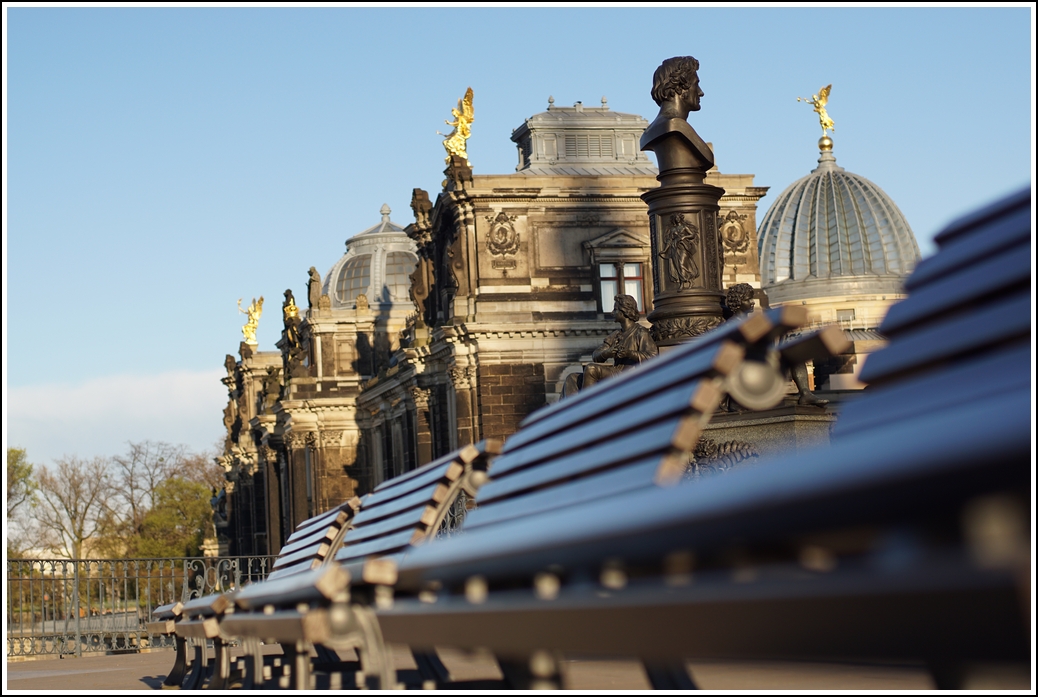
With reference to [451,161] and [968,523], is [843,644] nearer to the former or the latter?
[968,523]

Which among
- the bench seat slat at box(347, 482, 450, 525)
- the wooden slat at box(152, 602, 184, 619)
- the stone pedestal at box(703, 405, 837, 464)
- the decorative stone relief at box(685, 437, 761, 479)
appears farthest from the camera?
the stone pedestal at box(703, 405, 837, 464)

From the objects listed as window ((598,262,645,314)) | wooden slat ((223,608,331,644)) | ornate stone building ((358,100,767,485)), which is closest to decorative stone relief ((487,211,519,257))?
ornate stone building ((358,100,767,485))

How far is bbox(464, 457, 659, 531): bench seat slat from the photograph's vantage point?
3297 millimetres

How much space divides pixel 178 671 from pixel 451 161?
120 ft

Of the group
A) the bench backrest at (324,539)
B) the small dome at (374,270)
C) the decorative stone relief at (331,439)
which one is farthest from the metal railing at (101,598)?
the small dome at (374,270)

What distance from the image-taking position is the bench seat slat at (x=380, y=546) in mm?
5422

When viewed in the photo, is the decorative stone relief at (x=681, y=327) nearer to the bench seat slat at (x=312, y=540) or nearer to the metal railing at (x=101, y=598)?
the metal railing at (x=101, y=598)

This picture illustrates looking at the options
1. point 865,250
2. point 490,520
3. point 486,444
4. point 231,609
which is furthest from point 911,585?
point 865,250

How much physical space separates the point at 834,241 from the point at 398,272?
846 inches

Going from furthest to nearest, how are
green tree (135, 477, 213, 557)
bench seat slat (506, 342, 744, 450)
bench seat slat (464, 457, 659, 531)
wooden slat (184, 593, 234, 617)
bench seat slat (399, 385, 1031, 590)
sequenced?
green tree (135, 477, 213, 557) → wooden slat (184, 593, 234, 617) → bench seat slat (464, 457, 659, 531) → bench seat slat (506, 342, 744, 450) → bench seat slat (399, 385, 1031, 590)

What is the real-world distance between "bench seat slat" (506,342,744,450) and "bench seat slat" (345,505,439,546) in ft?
1.83

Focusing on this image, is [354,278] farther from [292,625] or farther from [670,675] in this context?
[670,675]

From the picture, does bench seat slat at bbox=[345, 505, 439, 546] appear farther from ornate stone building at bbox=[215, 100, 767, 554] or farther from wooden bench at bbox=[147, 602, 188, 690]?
ornate stone building at bbox=[215, 100, 767, 554]

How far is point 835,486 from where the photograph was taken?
170cm
